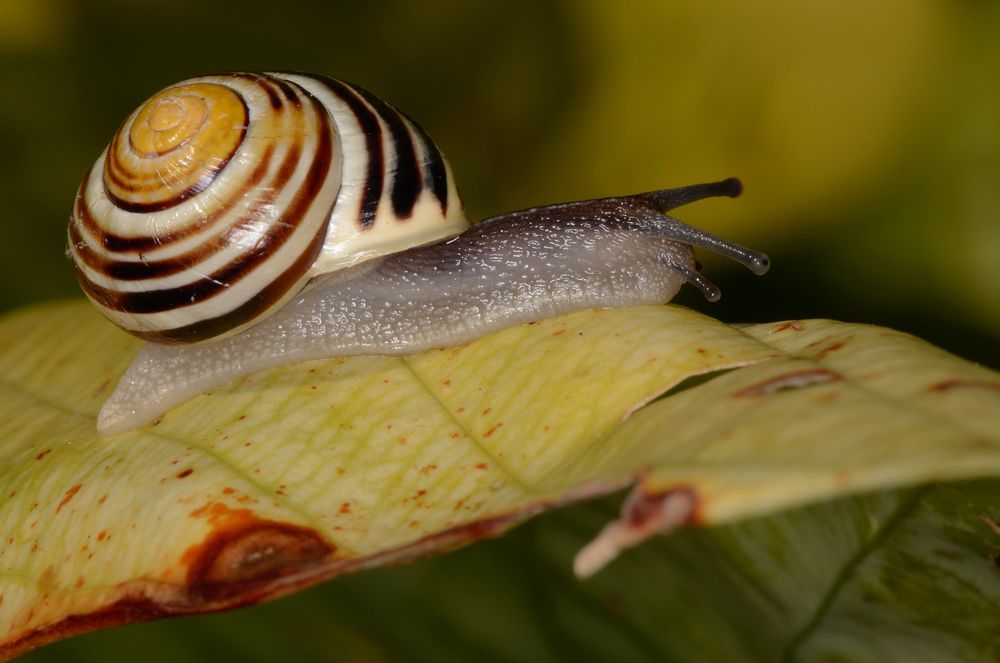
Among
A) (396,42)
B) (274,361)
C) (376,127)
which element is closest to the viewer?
(274,361)

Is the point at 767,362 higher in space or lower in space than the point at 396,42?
lower

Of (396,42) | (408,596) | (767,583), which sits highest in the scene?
(396,42)

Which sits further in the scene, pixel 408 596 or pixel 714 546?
pixel 408 596

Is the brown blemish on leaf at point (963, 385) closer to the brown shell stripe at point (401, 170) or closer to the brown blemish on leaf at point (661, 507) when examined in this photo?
the brown blemish on leaf at point (661, 507)

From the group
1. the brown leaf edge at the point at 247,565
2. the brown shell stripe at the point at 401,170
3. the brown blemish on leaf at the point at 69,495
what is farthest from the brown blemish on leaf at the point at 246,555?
the brown shell stripe at the point at 401,170

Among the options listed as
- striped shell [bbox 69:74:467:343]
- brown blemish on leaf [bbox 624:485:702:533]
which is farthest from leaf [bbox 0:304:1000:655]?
striped shell [bbox 69:74:467:343]

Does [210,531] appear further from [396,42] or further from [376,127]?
[396,42]

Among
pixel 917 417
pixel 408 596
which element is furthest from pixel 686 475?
pixel 408 596

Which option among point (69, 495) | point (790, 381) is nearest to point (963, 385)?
point (790, 381)

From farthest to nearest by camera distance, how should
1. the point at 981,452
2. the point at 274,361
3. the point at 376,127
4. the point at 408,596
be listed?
the point at 376,127
the point at 274,361
the point at 408,596
the point at 981,452
